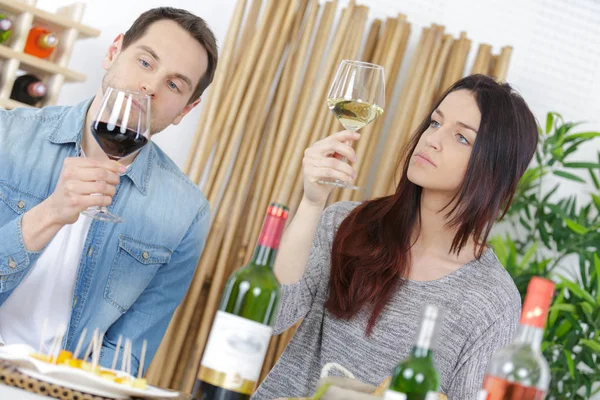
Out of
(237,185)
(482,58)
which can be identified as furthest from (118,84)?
(482,58)

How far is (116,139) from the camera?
133 centimetres

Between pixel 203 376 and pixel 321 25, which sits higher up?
Result: pixel 321 25

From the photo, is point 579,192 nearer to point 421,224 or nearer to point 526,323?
point 421,224

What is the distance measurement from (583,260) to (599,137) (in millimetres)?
645

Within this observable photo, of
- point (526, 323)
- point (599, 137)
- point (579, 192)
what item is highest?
point (599, 137)

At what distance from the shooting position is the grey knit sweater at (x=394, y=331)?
5.83ft

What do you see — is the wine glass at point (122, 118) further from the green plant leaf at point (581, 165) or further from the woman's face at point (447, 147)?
the green plant leaf at point (581, 165)

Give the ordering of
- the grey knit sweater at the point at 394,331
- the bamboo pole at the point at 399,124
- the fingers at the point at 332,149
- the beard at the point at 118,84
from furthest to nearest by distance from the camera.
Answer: the bamboo pole at the point at 399,124 < the beard at the point at 118,84 < the grey knit sweater at the point at 394,331 < the fingers at the point at 332,149

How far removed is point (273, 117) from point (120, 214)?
137cm

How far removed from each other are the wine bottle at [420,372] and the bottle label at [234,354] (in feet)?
0.61

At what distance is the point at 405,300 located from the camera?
1.85 metres

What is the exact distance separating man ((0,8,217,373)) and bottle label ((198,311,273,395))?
0.83m

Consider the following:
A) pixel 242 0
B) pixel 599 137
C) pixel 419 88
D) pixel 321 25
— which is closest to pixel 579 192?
pixel 599 137

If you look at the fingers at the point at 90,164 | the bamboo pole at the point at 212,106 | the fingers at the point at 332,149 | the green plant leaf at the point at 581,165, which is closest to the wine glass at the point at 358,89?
the fingers at the point at 332,149
